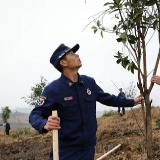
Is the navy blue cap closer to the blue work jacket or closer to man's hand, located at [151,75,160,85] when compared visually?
the blue work jacket

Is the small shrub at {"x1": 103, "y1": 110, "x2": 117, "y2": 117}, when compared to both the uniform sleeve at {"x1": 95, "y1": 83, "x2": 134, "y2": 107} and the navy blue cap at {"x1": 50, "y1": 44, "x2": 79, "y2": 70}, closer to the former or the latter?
the uniform sleeve at {"x1": 95, "y1": 83, "x2": 134, "y2": 107}

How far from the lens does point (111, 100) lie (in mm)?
3047

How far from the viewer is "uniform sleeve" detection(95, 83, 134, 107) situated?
9.89 feet

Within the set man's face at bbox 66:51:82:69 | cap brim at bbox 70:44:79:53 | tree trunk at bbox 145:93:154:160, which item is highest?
cap brim at bbox 70:44:79:53

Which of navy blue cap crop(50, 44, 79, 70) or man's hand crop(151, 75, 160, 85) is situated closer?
man's hand crop(151, 75, 160, 85)

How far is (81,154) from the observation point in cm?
265

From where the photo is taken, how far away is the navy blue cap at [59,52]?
110 inches

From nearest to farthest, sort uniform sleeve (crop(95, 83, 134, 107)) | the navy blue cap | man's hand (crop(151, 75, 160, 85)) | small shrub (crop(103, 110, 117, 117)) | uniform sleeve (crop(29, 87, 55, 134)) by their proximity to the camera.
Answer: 1. uniform sleeve (crop(29, 87, 55, 134))
2. man's hand (crop(151, 75, 160, 85))
3. the navy blue cap
4. uniform sleeve (crop(95, 83, 134, 107))
5. small shrub (crop(103, 110, 117, 117))

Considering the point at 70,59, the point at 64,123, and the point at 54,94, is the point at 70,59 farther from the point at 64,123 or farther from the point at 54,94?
the point at 64,123

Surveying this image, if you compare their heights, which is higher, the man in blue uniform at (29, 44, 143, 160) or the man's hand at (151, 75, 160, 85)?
the man's hand at (151, 75, 160, 85)

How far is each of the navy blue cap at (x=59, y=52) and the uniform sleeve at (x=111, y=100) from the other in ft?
1.68

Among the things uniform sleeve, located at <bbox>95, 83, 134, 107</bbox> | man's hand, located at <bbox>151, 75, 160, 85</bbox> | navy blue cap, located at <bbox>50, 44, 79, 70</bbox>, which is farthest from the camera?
uniform sleeve, located at <bbox>95, 83, 134, 107</bbox>

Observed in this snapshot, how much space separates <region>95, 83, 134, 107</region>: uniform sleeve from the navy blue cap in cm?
51

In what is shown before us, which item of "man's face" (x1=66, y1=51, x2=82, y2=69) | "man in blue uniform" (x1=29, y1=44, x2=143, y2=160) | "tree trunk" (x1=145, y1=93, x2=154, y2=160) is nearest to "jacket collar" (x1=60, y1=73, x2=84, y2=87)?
"man in blue uniform" (x1=29, y1=44, x2=143, y2=160)
